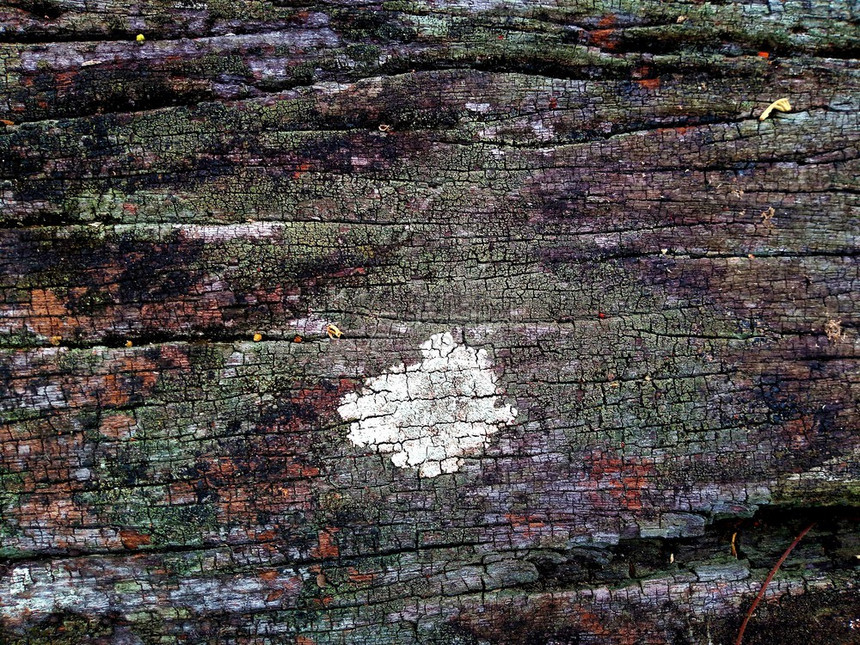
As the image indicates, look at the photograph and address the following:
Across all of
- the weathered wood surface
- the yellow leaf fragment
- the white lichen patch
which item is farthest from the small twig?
the yellow leaf fragment

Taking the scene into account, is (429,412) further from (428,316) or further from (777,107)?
(777,107)

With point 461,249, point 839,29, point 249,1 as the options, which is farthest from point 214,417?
point 839,29

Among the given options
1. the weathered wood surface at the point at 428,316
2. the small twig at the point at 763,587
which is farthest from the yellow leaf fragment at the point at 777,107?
the small twig at the point at 763,587

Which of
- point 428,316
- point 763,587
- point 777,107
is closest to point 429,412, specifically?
point 428,316

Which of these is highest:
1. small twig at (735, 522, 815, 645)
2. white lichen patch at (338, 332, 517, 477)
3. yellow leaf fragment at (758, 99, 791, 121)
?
yellow leaf fragment at (758, 99, 791, 121)

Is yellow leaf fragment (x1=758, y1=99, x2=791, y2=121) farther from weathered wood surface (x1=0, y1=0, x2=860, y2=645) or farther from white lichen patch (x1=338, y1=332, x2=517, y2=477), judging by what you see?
white lichen patch (x1=338, y1=332, x2=517, y2=477)
